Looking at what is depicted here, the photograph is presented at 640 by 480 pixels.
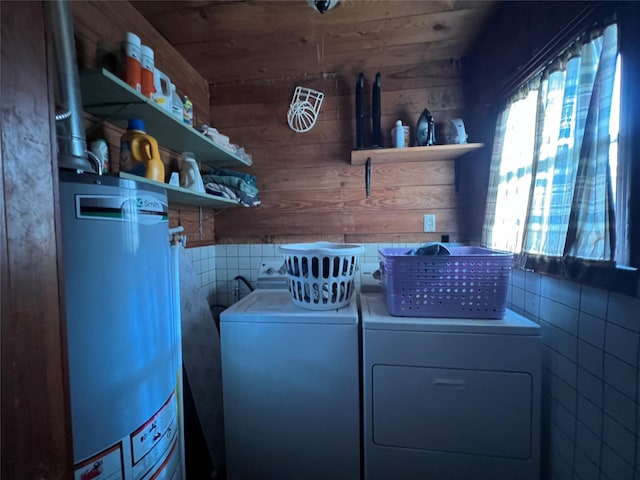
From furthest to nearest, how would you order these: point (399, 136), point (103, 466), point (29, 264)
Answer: point (399, 136) < point (103, 466) < point (29, 264)

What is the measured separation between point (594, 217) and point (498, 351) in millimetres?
566

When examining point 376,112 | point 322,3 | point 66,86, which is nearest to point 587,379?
point 376,112

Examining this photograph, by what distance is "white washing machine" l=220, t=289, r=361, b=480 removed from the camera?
1.08m

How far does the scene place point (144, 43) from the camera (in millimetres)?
1307

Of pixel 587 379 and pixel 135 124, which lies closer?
pixel 587 379

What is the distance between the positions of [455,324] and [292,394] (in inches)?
29.5

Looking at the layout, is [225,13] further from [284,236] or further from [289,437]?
[289,437]

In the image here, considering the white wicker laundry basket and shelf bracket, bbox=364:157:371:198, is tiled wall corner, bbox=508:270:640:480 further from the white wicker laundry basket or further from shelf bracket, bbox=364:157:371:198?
shelf bracket, bbox=364:157:371:198

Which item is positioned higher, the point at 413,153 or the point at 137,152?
the point at 413,153

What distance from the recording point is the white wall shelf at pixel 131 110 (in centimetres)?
85

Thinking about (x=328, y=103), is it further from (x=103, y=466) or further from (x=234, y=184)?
(x=103, y=466)

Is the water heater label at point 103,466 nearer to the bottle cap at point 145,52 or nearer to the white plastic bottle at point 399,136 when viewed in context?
the bottle cap at point 145,52

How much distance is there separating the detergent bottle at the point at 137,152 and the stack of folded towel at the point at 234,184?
514 millimetres

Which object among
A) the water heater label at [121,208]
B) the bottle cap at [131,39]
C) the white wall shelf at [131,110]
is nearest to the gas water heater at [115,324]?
the water heater label at [121,208]
